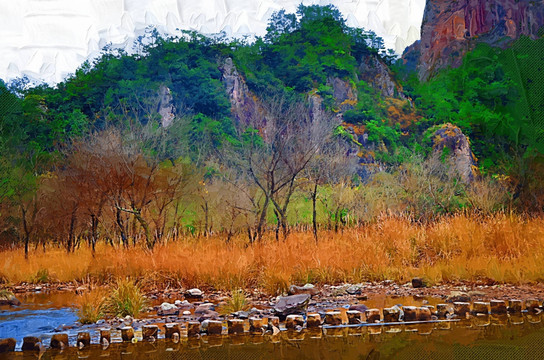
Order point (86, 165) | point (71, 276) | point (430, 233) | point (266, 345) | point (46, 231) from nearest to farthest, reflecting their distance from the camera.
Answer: point (266, 345), point (430, 233), point (71, 276), point (86, 165), point (46, 231)

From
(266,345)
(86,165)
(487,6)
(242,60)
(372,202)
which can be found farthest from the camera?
(487,6)

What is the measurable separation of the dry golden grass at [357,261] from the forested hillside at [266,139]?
1940 millimetres

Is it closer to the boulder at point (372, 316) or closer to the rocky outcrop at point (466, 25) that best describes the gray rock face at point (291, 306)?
the boulder at point (372, 316)

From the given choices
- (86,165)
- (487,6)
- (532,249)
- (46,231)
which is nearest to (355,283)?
(532,249)

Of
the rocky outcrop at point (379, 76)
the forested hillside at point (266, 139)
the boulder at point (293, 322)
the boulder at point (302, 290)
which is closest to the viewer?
the boulder at point (293, 322)

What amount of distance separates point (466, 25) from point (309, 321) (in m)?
56.3

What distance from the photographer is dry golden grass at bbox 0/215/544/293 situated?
9469mm

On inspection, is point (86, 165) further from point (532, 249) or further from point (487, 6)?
point (487, 6)

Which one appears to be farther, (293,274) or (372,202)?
(372,202)

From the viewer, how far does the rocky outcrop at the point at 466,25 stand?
4988 cm

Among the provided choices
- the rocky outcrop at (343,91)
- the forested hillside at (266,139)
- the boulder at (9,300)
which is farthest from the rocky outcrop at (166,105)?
the boulder at (9,300)

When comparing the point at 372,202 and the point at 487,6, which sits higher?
the point at 487,6

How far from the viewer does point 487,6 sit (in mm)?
54250

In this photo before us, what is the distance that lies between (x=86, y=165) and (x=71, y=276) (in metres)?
4.85
